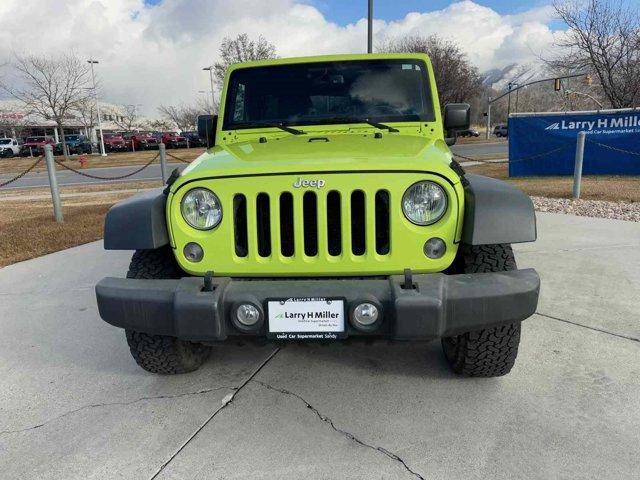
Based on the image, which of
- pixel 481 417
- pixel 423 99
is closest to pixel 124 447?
pixel 481 417

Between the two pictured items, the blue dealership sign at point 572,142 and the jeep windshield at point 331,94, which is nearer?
the jeep windshield at point 331,94

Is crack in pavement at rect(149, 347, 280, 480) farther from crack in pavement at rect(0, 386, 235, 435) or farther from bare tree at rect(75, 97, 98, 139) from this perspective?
bare tree at rect(75, 97, 98, 139)

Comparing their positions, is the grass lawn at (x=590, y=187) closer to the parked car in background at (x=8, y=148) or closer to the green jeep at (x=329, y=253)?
the green jeep at (x=329, y=253)

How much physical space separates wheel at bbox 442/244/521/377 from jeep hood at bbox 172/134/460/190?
0.42 meters

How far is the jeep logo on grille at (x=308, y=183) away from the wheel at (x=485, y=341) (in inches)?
30.7

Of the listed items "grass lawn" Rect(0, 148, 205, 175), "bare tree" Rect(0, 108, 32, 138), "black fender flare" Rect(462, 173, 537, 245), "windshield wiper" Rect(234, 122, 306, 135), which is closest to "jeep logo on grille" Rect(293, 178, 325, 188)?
"black fender flare" Rect(462, 173, 537, 245)

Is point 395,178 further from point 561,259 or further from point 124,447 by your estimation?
point 561,259

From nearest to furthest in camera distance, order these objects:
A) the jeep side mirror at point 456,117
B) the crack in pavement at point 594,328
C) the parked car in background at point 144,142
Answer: the crack in pavement at point 594,328 → the jeep side mirror at point 456,117 → the parked car in background at point 144,142

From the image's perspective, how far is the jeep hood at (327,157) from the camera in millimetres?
2264

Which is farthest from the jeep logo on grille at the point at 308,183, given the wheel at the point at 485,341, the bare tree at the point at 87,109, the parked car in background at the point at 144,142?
the parked car in background at the point at 144,142

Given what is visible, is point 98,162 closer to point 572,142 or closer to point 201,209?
point 572,142

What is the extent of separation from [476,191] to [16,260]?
5.62 meters

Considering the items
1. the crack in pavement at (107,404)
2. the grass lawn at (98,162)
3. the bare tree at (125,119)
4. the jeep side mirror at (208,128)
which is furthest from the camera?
the bare tree at (125,119)

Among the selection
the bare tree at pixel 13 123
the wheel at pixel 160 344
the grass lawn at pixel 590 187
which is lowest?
the grass lawn at pixel 590 187
